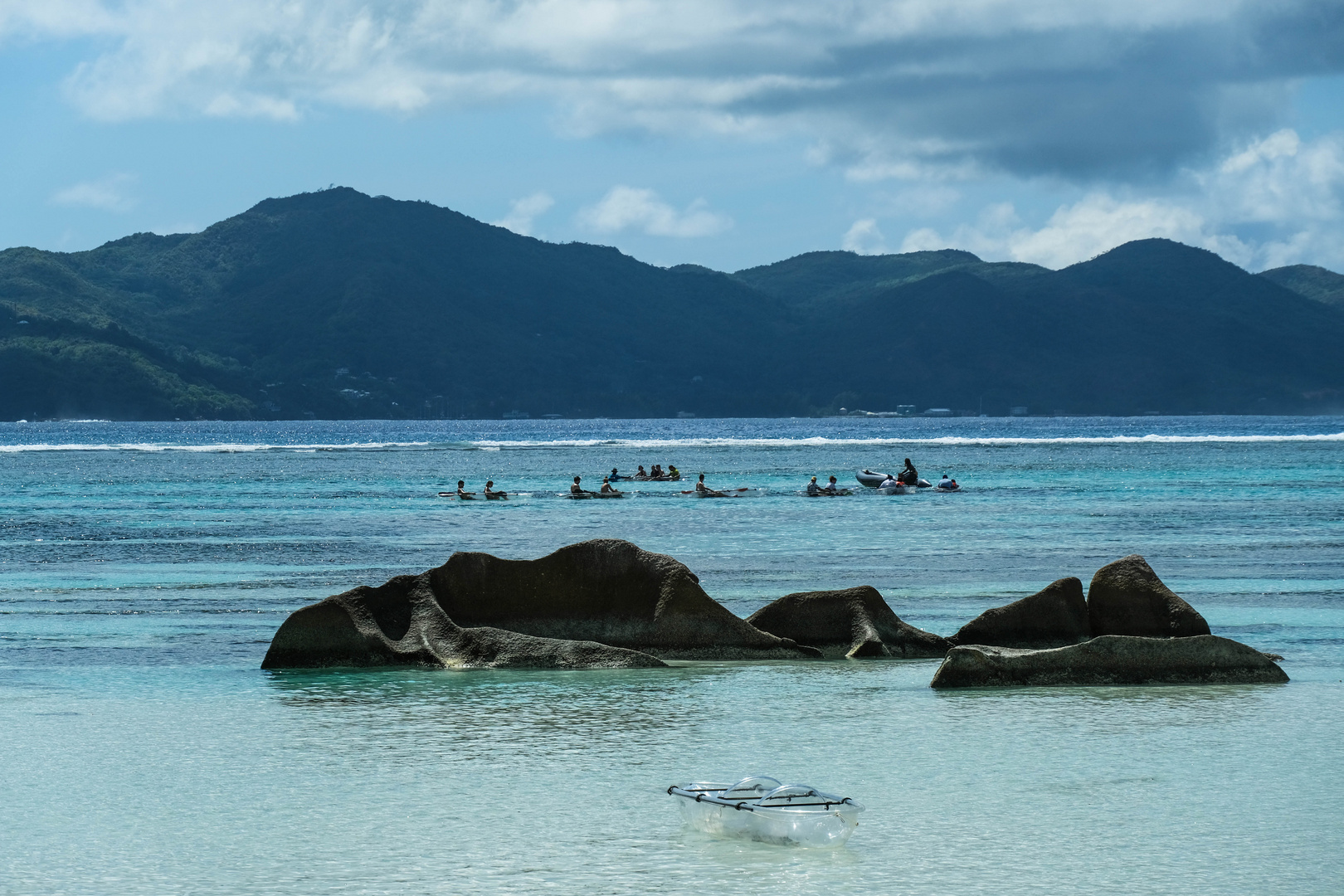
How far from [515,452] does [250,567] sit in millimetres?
96316

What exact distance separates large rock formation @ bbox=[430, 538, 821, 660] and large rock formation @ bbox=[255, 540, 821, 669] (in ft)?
0.04

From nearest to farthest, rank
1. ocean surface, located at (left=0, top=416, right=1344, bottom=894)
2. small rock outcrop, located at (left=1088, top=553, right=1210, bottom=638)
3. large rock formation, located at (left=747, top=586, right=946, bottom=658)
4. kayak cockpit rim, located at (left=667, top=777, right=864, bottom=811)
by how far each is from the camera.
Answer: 1. ocean surface, located at (left=0, top=416, right=1344, bottom=894)
2. kayak cockpit rim, located at (left=667, top=777, right=864, bottom=811)
3. small rock outcrop, located at (left=1088, top=553, right=1210, bottom=638)
4. large rock formation, located at (left=747, top=586, right=946, bottom=658)

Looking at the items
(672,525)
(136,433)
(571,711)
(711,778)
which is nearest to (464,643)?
(571,711)

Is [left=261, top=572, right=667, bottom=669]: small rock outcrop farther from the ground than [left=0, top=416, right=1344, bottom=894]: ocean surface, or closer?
farther from the ground

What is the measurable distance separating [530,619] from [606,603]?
1030 millimetres

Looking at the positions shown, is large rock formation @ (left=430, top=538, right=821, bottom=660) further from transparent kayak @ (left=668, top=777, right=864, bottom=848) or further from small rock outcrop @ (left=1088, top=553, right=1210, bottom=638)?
transparent kayak @ (left=668, top=777, right=864, bottom=848)

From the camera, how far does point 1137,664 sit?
17.1 meters

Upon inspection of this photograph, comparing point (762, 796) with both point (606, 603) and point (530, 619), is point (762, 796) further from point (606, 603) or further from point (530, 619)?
point (530, 619)

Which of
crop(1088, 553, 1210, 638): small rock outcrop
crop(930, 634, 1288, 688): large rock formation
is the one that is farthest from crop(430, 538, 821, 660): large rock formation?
crop(1088, 553, 1210, 638): small rock outcrop

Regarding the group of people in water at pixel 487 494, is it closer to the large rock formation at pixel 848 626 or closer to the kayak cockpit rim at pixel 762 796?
the large rock formation at pixel 848 626

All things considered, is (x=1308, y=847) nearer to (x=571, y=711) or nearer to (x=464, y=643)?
(x=571, y=711)

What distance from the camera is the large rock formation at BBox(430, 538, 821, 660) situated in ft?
61.9

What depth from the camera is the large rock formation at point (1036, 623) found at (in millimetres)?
18484

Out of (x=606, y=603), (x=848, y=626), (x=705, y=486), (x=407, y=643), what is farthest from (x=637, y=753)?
(x=705, y=486)
